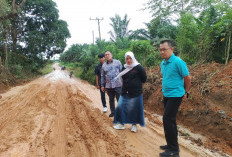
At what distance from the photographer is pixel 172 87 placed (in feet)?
9.66

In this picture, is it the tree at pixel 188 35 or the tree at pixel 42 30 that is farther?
the tree at pixel 42 30

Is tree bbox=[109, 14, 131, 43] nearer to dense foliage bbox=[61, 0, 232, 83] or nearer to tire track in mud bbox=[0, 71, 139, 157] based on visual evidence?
dense foliage bbox=[61, 0, 232, 83]

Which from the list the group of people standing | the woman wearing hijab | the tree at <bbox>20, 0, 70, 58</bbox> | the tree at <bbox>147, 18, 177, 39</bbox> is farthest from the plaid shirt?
the tree at <bbox>20, 0, 70, 58</bbox>

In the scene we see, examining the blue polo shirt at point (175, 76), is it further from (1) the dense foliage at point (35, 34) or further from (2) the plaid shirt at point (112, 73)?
(1) the dense foliage at point (35, 34)

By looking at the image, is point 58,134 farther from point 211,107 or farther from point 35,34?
point 35,34

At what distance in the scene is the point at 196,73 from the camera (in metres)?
6.27

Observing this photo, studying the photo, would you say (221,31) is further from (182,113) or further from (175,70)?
(175,70)

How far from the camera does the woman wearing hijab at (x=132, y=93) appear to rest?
13.3ft

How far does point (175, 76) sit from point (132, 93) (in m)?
1.36

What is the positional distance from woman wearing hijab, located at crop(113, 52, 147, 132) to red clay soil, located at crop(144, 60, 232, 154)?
1528mm

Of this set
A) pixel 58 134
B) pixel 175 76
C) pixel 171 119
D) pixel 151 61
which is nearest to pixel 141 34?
pixel 151 61

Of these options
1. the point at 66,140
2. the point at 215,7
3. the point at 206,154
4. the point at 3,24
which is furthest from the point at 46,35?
the point at 206,154

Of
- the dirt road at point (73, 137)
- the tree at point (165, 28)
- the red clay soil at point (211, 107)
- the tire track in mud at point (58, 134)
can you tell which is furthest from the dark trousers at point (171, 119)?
the tree at point (165, 28)

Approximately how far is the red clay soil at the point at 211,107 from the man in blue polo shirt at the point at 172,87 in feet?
4.31
